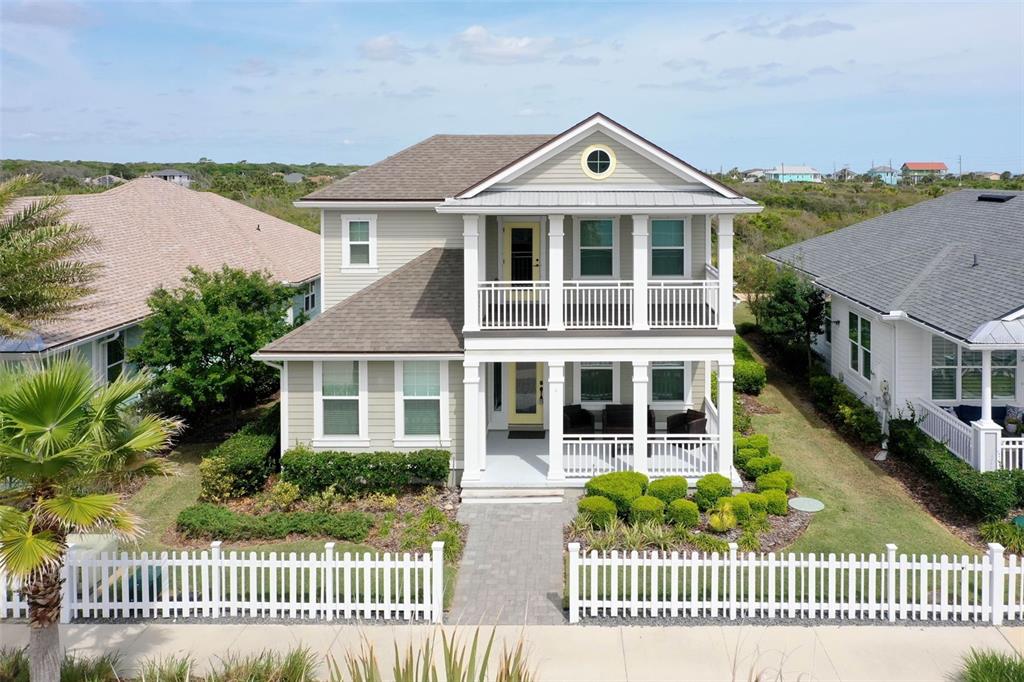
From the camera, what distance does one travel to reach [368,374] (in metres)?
18.7

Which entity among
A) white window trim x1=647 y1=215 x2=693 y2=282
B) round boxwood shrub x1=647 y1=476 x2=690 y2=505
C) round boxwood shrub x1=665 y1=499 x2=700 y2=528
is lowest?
round boxwood shrub x1=665 y1=499 x2=700 y2=528

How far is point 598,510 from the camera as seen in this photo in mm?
15867

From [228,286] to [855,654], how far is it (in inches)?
603

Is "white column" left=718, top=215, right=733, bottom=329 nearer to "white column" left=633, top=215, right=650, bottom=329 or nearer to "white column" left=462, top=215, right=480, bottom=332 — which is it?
"white column" left=633, top=215, right=650, bottom=329

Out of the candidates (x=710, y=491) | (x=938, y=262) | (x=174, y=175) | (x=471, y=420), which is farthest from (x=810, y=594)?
(x=174, y=175)

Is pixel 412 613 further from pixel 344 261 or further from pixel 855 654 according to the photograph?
pixel 344 261

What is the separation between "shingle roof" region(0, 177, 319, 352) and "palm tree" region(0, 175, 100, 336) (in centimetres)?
150

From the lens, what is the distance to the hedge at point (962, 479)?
51.2 ft

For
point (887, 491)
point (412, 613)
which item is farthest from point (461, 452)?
point (887, 491)

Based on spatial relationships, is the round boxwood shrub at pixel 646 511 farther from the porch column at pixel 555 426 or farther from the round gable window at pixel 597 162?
the round gable window at pixel 597 162

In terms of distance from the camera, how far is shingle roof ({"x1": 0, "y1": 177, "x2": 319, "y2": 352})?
2197cm

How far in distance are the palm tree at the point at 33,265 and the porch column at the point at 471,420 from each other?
761 centimetres

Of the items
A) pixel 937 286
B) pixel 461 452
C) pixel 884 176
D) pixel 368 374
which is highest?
pixel 884 176

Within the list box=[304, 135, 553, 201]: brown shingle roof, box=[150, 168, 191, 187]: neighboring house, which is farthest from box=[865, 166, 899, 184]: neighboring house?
box=[304, 135, 553, 201]: brown shingle roof
